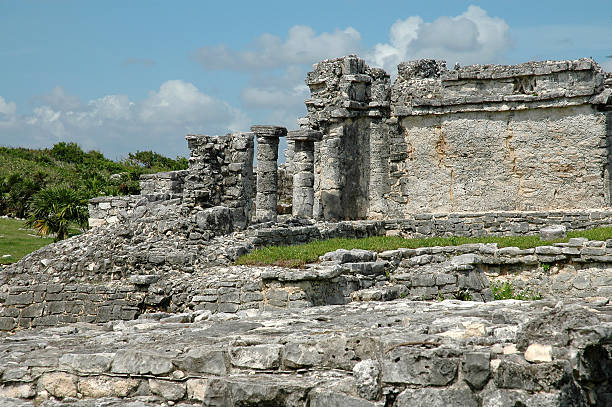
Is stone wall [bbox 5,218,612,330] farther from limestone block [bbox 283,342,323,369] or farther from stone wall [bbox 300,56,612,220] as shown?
stone wall [bbox 300,56,612,220]

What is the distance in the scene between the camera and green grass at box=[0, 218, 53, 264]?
1969cm

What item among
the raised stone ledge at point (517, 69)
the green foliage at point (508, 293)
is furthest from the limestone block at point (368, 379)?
the raised stone ledge at point (517, 69)

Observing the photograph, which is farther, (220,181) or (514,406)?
(220,181)

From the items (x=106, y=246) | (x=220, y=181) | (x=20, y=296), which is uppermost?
(x=220, y=181)

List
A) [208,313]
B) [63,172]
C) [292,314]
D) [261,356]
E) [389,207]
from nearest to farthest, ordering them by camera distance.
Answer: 1. [261,356]
2. [292,314]
3. [208,313]
4. [389,207]
5. [63,172]

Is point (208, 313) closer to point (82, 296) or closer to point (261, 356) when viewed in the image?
point (261, 356)

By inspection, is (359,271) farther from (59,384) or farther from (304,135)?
(304,135)

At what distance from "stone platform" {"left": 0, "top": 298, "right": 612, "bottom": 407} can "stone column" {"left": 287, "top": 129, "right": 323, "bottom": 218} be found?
11944mm

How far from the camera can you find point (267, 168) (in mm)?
16969

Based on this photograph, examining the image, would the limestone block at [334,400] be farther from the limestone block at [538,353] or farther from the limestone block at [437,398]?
the limestone block at [538,353]

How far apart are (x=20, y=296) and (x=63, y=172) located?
2482 centimetres

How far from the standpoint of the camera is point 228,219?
12.8m

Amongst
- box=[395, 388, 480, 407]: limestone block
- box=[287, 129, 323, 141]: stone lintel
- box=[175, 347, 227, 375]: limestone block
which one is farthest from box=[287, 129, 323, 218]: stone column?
box=[395, 388, 480, 407]: limestone block

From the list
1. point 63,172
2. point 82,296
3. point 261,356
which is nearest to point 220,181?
point 82,296
